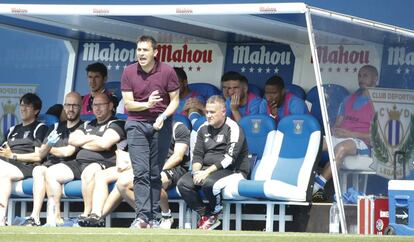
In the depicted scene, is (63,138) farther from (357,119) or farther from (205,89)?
(357,119)

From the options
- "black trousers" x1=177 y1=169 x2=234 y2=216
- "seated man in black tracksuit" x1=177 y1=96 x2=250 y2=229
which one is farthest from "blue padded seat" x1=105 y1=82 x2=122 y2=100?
"black trousers" x1=177 y1=169 x2=234 y2=216

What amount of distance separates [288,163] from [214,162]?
764 millimetres

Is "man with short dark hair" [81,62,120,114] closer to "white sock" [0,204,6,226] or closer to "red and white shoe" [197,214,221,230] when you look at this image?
"white sock" [0,204,6,226]

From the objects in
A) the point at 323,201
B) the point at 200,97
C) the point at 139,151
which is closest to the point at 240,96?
the point at 200,97

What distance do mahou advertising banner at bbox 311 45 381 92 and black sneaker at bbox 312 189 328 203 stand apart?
1252mm

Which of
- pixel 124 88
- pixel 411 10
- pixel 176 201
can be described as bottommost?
pixel 176 201

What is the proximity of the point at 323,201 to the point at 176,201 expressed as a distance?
148 centimetres

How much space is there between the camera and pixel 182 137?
13977mm

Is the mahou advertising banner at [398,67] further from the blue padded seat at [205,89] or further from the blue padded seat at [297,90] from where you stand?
the blue padded seat at [205,89]

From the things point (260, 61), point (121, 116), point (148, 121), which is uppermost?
point (260, 61)

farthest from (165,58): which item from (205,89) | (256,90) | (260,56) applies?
(256,90)

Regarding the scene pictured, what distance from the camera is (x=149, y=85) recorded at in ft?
41.1

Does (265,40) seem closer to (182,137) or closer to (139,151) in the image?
(182,137)

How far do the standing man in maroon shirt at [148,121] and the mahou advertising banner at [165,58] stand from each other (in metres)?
2.89
